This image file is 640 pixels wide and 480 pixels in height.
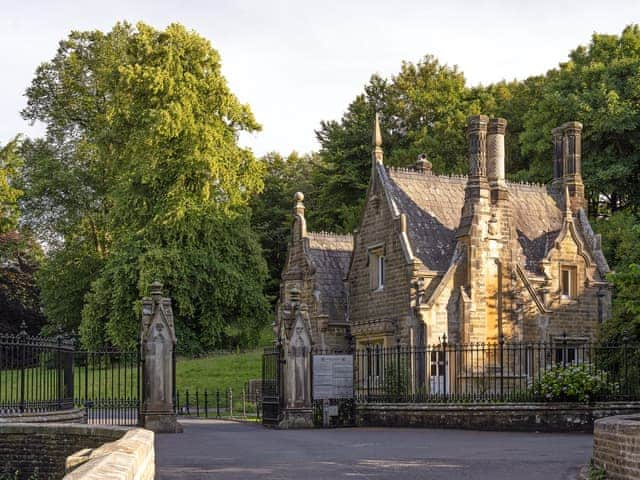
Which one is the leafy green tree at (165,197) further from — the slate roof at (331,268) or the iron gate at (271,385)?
the iron gate at (271,385)

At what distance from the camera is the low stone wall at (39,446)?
14.5 m

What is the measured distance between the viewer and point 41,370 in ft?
72.7

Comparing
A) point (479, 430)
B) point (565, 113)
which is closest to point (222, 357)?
point (565, 113)

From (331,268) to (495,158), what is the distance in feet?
27.4

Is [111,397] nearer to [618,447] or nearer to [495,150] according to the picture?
[495,150]

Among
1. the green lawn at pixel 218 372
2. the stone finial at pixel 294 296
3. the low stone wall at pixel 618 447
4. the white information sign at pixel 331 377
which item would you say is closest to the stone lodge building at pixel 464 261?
the stone finial at pixel 294 296

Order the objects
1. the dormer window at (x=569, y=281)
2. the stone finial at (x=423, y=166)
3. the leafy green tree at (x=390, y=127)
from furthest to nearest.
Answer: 1. the leafy green tree at (x=390, y=127)
2. the stone finial at (x=423, y=166)
3. the dormer window at (x=569, y=281)

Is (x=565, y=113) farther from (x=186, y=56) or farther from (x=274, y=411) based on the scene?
(x=274, y=411)

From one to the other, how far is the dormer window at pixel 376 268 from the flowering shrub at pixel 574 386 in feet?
37.3

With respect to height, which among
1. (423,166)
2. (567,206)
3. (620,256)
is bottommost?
(620,256)

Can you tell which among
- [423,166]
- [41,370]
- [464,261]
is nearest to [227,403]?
[423,166]

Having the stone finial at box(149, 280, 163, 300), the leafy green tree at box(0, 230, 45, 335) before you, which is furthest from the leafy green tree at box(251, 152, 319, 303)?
the stone finial at box(149, 280, 163, 300)

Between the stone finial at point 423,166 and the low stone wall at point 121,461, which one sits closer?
the low stone wall at point 121,461

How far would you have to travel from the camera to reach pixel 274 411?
2769 centimetres
